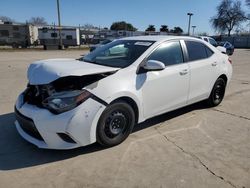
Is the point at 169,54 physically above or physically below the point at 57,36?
below

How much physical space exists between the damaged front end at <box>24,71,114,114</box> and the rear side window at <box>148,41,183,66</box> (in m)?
1.05

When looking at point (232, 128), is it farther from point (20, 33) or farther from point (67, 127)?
point (20, 33)

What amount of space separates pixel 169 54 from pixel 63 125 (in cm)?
236

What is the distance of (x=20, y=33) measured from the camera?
55375 millimetres

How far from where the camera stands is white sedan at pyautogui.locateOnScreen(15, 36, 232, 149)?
3246 millimetres

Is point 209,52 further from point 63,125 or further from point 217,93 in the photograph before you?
point 63,125

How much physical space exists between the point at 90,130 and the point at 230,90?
5849 mm

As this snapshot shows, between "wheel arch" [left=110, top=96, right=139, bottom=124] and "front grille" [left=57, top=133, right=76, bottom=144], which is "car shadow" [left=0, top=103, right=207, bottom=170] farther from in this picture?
"wheel arch" [left=110, top=96, right=139, bottom=124]

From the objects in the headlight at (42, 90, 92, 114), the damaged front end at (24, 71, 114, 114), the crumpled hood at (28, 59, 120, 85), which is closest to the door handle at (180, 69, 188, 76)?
the crumpled hood at (28, 59, 120, 85)

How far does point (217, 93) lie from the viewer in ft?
19.0

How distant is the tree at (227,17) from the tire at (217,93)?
76133 mm

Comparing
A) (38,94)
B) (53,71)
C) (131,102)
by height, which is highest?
(53,71)

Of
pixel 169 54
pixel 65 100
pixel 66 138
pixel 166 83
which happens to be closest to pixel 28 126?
pixel 66 138

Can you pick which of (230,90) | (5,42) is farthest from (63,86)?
(5,42)
